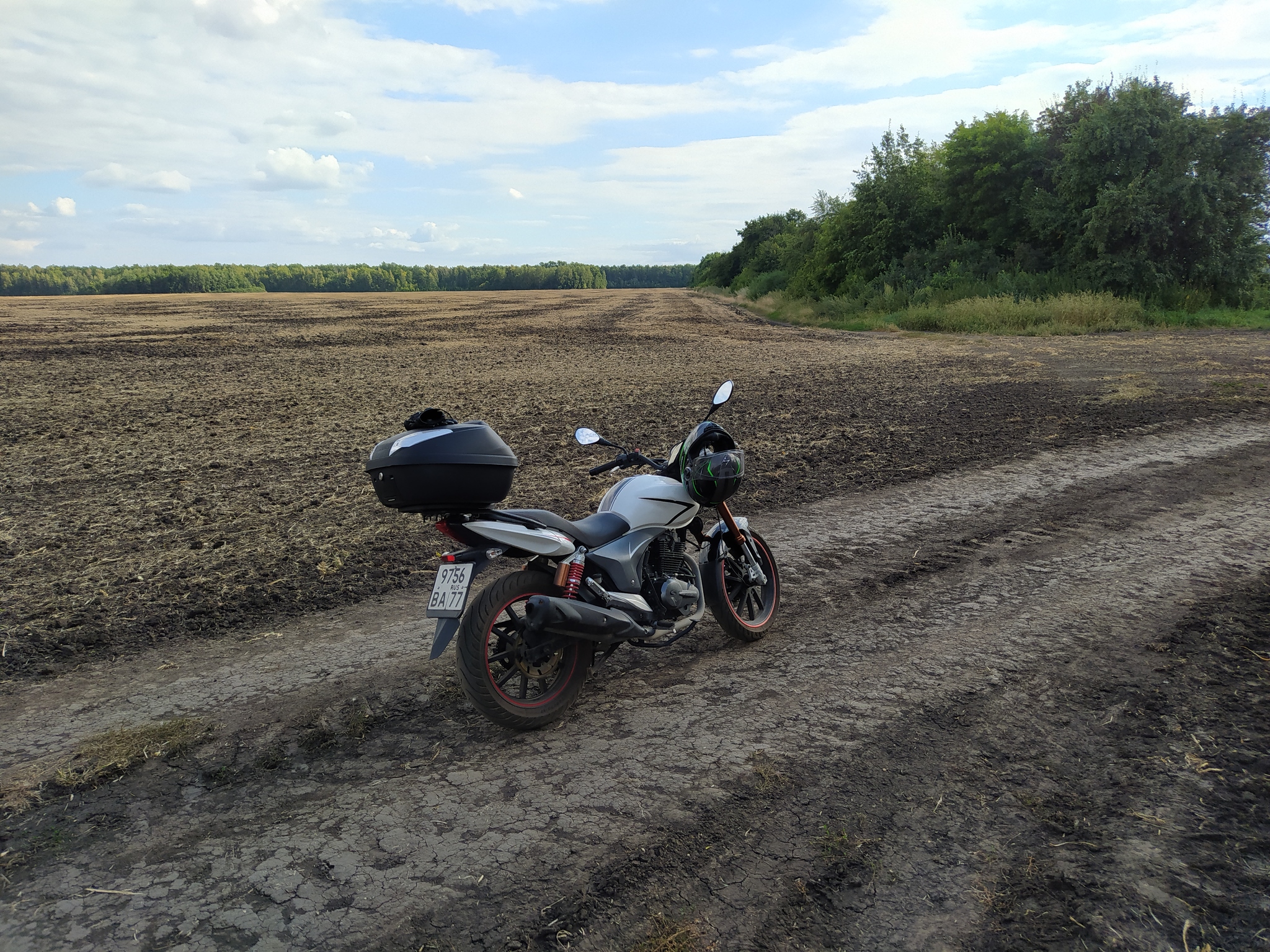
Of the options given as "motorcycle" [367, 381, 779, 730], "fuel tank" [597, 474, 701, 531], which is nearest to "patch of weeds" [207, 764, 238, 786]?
"motorcycle" [367, 381, 779, 730]

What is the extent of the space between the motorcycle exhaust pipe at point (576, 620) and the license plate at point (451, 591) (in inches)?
12.2

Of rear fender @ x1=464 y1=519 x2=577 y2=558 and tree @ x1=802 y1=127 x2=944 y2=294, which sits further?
tree @ x1=802 y1=127 x2=944 y2=294

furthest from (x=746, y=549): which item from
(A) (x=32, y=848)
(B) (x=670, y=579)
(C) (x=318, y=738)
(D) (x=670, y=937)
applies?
(A) (x=32, y=848)

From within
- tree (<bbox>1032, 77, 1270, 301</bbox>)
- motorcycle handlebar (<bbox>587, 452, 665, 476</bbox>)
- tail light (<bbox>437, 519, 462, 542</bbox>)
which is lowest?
tail light (<bbox>437, 519, 462, 542</bbox>)

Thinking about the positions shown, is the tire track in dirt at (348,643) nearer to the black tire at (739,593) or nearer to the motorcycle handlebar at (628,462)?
the black tire at (739,593)

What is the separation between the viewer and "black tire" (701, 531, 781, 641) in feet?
14.9

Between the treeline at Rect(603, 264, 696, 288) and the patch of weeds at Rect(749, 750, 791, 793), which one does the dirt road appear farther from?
the treeline at Rect(603, 264, 696, 288)

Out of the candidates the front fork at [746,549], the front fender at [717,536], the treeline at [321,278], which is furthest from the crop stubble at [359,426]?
the treeline at [321,278]

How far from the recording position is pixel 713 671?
14.0 ft

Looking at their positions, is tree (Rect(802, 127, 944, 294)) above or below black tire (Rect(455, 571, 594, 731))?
above

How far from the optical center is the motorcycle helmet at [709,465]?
14.3 feet

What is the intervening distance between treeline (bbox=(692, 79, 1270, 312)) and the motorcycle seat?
2691 cm

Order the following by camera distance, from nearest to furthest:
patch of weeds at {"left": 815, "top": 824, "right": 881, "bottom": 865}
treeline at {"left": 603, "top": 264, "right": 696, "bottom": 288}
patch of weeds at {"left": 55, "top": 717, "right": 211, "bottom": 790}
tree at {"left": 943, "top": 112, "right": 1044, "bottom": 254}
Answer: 1. patch of weeds at {"left": 815, "top": 824, "right": 881, "bottom": 865}
2. patch of weeds at {"left": 55, "top": 717, "right": 211, "bottom": 790}
3. tree at {"left": 943, "top": 112, "right": 1044, "bottom": 254}
4. treeline at {"left": 603, "top": 264, "right": 696, "bottom": 288}

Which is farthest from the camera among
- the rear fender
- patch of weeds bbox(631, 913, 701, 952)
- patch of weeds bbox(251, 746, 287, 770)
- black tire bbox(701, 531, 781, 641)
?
black tire bbox(701, 531, 781, 641)
